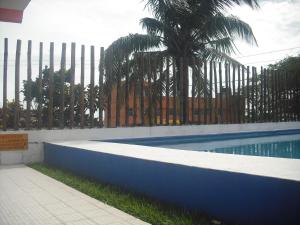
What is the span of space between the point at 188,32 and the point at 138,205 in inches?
451

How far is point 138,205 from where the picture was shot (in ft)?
13.9

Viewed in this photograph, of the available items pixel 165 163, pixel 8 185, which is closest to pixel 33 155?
pixel 8 185

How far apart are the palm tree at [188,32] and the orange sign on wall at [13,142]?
20.1ft

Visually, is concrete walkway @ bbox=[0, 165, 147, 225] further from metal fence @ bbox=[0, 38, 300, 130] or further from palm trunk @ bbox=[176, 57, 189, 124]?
palm trunk @ bbox=[176, 57, 189, 124]

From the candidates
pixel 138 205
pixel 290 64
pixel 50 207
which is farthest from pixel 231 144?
pixel 290 64

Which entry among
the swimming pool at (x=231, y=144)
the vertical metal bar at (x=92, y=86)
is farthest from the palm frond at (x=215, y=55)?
the vertical metal bar at (x=92, y=86)

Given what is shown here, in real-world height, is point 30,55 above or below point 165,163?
above

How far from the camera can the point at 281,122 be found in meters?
A: 17.9

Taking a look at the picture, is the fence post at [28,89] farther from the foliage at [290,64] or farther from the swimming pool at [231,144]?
the foliage at [290,64]

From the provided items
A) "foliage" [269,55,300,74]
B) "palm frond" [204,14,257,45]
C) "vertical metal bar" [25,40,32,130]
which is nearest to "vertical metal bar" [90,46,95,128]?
"vertical metal bar" [25,40,32,130]

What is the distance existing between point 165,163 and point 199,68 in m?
10.4

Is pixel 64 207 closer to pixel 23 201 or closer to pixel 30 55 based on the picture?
pixel 23 201

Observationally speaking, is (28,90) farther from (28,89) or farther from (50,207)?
(50,207)

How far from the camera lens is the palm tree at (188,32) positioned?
14.1 m
